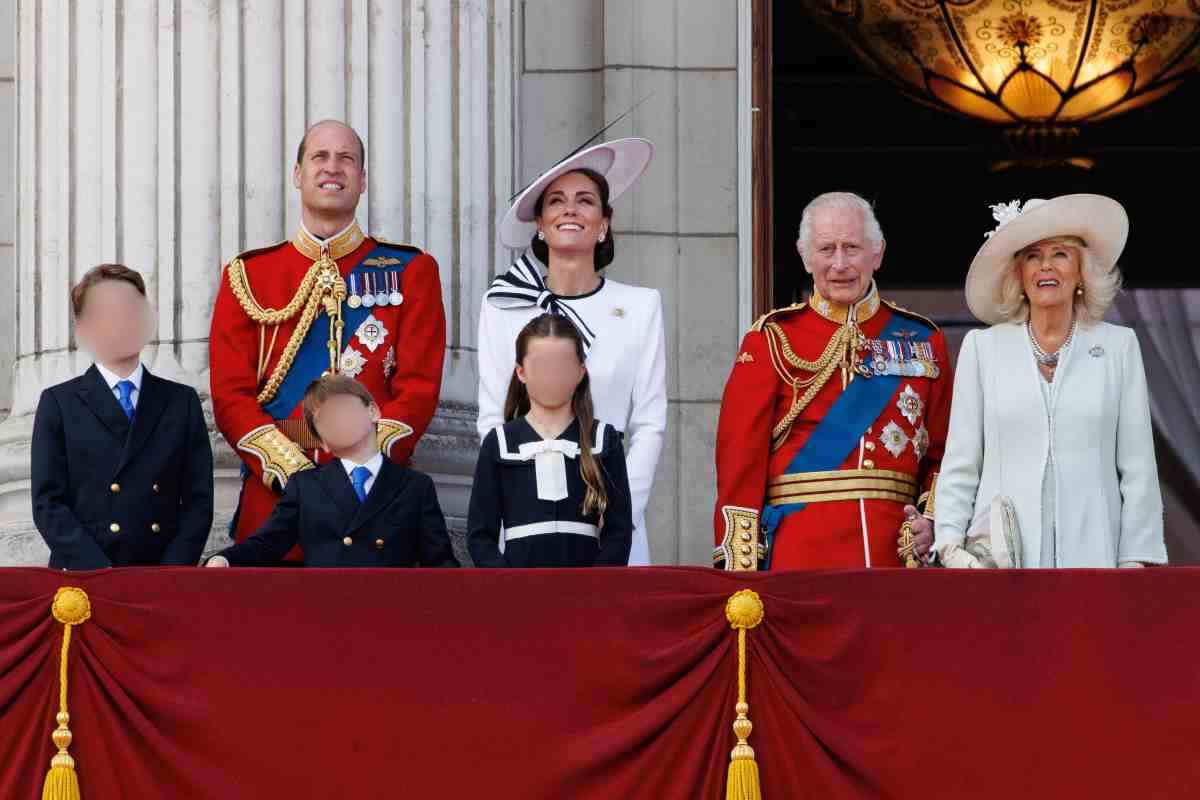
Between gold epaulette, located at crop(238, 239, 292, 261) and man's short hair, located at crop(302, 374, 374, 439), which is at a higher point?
gold epaulette, located at crop(238, 239, 292, 261)

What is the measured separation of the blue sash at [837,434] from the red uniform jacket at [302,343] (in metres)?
0.96

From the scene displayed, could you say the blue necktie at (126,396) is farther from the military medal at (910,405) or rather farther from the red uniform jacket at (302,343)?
the military medal at (910,405)

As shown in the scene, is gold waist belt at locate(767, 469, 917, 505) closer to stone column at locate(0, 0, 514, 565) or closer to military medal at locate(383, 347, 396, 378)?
military medal at locate(383, 347, 396, 378)

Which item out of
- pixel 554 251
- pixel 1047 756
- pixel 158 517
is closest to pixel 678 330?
pixel 554 251

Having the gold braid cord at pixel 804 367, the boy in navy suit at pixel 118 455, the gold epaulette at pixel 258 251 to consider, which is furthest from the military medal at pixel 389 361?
the gold braid cord at pixel 804 367

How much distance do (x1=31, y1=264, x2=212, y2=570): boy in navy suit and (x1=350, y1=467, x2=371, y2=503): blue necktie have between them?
41 centimetres

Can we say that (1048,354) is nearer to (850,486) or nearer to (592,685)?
(850,486)

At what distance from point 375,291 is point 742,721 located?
1950 millimetres

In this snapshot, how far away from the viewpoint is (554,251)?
7.17 meters

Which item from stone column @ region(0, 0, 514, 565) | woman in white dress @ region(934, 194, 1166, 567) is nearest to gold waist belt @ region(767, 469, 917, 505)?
woman in white dress @ region(934, 194, 1166, 567)

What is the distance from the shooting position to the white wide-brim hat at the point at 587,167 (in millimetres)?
7191

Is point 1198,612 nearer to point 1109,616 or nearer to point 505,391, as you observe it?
point 1109,616

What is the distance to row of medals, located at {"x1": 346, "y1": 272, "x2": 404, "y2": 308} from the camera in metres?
7.22

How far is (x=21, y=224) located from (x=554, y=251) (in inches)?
78.4
